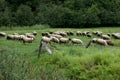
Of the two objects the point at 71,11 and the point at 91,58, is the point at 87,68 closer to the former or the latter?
the point at 91,58

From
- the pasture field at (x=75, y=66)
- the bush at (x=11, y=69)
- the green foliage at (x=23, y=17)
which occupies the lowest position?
the green foliage at (x=23, y=17)

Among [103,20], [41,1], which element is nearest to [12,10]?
[41,1]

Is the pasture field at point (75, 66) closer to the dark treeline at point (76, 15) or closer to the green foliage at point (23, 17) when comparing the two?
the dark treeline at point (76, 15)

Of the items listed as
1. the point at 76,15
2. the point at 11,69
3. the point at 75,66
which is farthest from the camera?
the point at 76,15

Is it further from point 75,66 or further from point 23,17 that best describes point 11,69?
point 23,17

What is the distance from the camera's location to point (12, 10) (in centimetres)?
4638

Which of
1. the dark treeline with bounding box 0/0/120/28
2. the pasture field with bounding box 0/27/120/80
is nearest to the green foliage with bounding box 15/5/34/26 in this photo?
the dark treeline with bounding box 0/0/120/28

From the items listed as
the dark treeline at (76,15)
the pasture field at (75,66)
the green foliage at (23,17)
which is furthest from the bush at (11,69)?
the green foliage at (23,17)

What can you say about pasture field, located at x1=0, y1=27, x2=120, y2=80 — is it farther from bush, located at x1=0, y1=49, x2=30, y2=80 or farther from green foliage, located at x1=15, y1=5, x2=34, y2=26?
green foliage, located at x1=15, y1=5, x2=34, y2=26

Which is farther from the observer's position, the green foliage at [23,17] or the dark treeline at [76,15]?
the green foliage at [23,17]

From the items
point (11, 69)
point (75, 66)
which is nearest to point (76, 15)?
point (75, 66)

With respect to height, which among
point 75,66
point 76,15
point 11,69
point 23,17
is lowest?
point 23,17

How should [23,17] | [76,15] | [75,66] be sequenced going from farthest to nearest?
[23,17] < [76,15] < [75,66]

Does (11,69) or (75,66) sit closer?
(11,69)
